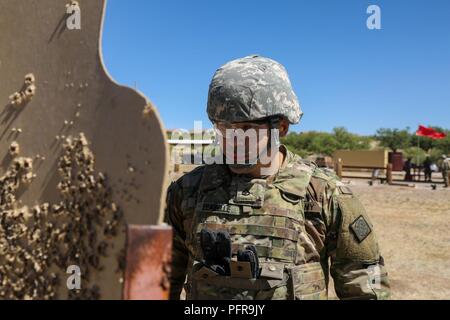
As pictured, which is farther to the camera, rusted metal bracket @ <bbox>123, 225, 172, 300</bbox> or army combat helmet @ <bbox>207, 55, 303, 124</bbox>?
army combat helmet @ <bbox>207, 55, 303, 124</bbox>

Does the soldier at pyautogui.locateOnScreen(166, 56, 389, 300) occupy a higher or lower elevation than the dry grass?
higher

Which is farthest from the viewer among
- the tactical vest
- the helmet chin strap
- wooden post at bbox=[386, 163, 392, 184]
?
wooden post at bbox=[386, 163, 392, 184]

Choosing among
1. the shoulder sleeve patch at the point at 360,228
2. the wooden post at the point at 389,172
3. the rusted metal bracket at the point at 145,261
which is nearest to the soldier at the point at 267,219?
the shoulder sleeve patch at the point at 360,228

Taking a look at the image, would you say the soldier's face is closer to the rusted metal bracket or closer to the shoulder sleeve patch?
the shoulder sleeve patch

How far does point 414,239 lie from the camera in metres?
8.95

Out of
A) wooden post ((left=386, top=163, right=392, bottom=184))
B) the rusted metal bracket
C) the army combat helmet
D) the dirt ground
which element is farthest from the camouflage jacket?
wooden post ((left=386, top=163, right=392, bottom=184))

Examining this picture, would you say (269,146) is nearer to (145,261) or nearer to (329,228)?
(329,228)

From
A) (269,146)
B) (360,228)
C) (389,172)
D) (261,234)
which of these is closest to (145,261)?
(261,234)

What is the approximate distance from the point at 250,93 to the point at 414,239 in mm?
8364

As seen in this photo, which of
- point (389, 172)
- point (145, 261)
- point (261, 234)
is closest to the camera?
point (145, 261)

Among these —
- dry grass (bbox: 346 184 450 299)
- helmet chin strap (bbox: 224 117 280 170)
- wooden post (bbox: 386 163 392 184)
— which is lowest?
dry grass (bbox: 346 184 450 299)

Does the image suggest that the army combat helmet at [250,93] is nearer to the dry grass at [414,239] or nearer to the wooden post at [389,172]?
the dry grass at [414,239]

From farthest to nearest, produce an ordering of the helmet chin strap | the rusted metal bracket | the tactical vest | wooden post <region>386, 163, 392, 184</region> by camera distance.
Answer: wooden post <region>386, 163, 392, 184</region>
the helmet chin strap
the tactical vest
the rusted metal bracket

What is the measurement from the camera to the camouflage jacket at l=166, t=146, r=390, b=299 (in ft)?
5.50
